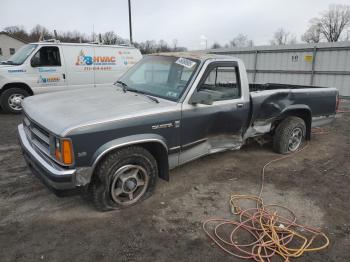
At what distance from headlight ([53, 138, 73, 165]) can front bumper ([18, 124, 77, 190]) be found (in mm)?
101

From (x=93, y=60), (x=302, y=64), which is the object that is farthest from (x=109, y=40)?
(x=302, y=64)

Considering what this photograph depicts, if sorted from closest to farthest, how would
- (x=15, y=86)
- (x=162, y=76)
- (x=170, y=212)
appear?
(x=170, y=212)
(x=162, y=76)
(x=15, y=86)

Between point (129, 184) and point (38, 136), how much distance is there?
1.18 m

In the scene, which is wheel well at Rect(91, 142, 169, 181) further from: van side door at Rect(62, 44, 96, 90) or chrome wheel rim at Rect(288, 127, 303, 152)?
van side door at Rect(62, 44, 96, 90)

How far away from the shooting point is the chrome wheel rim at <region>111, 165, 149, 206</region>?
3.48 meters

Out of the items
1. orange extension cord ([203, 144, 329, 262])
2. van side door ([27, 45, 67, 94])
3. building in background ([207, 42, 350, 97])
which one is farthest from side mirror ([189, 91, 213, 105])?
building in background ([207, 42, 350, 97])

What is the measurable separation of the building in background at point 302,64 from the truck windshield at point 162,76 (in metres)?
10.6

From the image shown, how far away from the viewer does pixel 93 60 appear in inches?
390

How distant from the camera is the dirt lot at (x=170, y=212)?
9.60 ft

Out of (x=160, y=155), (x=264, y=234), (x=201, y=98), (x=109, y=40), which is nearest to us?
(x=264, y=234)

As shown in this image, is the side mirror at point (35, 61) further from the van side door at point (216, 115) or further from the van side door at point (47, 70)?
the van side door at point (216, 115)

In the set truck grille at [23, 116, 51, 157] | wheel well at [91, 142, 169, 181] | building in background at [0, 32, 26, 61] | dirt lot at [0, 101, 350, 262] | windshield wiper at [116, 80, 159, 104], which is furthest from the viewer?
building in background at [0, 32, 26, 61]

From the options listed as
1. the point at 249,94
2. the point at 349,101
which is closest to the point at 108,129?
the point at 249,94

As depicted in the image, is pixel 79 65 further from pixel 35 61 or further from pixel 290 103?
pixel 290 103
